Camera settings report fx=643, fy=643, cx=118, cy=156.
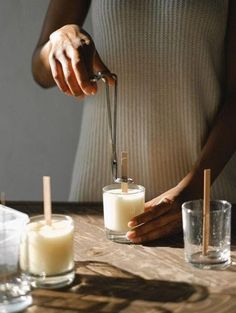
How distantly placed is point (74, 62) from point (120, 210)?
246 millimetres

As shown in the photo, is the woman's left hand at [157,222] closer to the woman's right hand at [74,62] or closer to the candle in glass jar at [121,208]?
the candle in glass jar at [121,208]

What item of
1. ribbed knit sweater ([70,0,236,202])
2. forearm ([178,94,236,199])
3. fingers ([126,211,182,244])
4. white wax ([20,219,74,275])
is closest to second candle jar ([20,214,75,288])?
white wax ([20,219,74,275])

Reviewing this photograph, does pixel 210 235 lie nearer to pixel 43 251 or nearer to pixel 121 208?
pixel 121 208

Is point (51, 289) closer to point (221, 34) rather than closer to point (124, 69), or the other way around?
point (124, 69)

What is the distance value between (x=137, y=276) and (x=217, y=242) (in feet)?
0.48

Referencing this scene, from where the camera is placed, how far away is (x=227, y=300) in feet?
2.65

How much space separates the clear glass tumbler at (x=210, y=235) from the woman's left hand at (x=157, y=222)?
0.08m

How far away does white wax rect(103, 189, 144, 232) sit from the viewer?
1.03m

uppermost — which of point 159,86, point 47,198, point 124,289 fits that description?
point 159,86

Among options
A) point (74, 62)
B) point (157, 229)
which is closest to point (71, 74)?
point (74, 62)

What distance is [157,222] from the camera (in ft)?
3.34

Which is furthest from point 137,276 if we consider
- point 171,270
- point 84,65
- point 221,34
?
point 221,34

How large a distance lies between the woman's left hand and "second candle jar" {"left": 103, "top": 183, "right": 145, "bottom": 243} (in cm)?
2

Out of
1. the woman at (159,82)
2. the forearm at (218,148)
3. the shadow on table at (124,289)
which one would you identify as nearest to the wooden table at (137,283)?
the shadow on table at (124,289)
